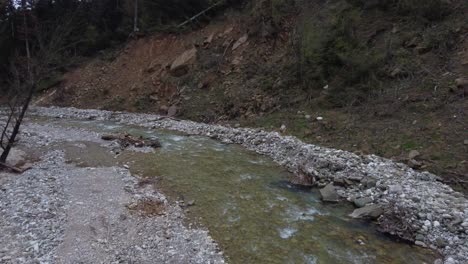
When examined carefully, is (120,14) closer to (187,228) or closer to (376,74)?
(376,74)

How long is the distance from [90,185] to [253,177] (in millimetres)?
4262

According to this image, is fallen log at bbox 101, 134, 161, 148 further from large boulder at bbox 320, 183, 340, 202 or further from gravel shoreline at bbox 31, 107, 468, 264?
large boulder at bbox 320, 183, 340, 202

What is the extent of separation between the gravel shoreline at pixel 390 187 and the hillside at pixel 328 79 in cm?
68

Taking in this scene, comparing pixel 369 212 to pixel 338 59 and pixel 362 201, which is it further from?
pixel 338 59

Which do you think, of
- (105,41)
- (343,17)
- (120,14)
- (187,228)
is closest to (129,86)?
(105,41)

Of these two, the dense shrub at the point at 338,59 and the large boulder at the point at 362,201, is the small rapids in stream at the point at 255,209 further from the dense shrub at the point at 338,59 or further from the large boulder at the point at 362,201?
the dense shrub at the point at 338,59

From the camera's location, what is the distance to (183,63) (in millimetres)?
21719

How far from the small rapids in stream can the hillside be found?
3.06 metres

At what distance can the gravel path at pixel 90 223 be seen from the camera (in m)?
5.75

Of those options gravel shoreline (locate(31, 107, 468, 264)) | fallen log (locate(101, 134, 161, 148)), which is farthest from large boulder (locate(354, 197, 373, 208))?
fallen log (locate(101, 134, 161, 148))

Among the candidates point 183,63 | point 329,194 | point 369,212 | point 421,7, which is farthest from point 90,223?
point 183,63

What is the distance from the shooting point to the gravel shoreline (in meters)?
6.75

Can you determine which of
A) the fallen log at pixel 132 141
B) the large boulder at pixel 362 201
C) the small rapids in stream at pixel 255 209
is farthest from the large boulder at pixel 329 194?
the fallen log at pixel 132 141

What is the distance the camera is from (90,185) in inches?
349
